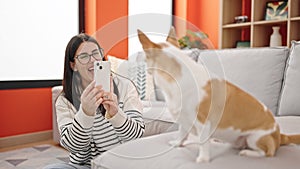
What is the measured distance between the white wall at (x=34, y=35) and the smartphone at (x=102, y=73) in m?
2.30

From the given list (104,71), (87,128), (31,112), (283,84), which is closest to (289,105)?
(283,84)

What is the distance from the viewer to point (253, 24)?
298 centimetres

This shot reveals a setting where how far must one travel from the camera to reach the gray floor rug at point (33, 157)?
6.84ft

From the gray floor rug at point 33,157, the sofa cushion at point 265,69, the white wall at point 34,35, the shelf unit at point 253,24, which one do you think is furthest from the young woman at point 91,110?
the shelf unit at point 253,24

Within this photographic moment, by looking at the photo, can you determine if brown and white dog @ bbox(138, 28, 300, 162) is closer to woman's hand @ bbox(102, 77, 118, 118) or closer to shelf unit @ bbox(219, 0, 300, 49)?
woman's hand @ bbox(102, 77, 118, 118)

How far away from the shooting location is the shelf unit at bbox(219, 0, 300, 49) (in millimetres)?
2746

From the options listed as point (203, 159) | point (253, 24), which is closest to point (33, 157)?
point (203, 159)

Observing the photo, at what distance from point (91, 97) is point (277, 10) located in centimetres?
265

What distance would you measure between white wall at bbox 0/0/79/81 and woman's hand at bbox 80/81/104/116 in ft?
7.36

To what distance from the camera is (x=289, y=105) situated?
1.47 metres

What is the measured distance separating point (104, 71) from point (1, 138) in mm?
2304

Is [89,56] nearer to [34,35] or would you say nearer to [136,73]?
[136,73]

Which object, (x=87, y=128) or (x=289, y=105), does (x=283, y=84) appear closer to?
(x=289, y=105)

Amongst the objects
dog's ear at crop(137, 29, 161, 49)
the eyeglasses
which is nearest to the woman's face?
the eyeglasses
